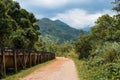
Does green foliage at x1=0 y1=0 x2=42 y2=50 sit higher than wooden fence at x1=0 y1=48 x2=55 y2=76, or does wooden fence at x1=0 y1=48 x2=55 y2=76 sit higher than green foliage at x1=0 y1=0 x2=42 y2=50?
green foliage at x1=0 y1=0 x2=42 y2=50

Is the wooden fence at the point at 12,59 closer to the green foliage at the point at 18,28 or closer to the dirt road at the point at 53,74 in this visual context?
the dirt road at the point at 53,74

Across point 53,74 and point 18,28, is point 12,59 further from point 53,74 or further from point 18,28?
point 18,28

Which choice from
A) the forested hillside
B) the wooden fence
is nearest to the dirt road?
the forested hillside

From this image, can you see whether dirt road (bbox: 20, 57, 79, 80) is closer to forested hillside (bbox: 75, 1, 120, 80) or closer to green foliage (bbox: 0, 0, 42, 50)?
forested hillside (bbox: 75, 1, 120, 80)

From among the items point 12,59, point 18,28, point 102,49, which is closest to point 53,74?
point 12,59

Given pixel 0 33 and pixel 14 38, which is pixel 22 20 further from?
pixel 0 33

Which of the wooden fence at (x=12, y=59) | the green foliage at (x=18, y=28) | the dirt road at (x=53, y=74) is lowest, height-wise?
the dirt road at (x=53, y=74)

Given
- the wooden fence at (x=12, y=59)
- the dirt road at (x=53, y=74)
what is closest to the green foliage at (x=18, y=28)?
the wooden fence at (x=12, y=59)

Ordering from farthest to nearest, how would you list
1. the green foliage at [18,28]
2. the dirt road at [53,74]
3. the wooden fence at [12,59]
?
the green foliage at [18,28]
the wooden fence at [12,59]
the dirt road at [53,74]

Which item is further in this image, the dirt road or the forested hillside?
the dirt road

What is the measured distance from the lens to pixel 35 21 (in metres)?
58.2

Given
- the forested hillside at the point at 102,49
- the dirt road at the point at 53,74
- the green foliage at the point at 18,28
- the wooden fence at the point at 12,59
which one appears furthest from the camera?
the green foliage at the point at 18,28

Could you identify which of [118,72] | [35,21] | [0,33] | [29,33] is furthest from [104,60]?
[35,21]

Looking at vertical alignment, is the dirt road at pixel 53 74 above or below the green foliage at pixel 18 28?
below
